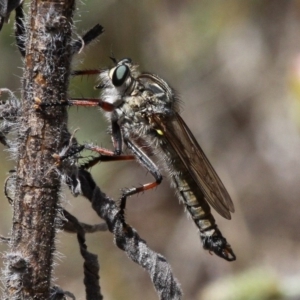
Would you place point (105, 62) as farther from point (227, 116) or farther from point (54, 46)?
point (54, 46)

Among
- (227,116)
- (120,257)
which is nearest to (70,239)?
(120,257)

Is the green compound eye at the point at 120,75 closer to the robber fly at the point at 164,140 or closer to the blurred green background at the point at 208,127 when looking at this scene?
the robber fly at the point at 164,140

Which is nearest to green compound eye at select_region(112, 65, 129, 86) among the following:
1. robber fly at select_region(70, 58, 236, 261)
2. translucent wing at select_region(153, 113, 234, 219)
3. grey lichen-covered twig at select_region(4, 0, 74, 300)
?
robber fly at select_region(70, 58, 236, 261)

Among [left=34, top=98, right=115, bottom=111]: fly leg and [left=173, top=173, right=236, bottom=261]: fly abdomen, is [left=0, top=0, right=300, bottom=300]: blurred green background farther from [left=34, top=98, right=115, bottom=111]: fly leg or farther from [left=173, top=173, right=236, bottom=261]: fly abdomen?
[left=34, top=98, right=115, bottom=111]: fly leg

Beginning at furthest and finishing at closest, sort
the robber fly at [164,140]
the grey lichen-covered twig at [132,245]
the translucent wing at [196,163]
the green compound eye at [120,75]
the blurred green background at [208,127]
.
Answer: the blurred green background at [208,127] → the translucent wing at [196,163] → the robber fly at [164,140] → the green compound eye at [120,75] → the grey lichen-covered twig at [132,245]

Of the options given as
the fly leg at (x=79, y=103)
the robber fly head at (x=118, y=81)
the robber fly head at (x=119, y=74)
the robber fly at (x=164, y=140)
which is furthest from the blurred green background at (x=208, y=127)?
the fly leg at (x=79, y=103)

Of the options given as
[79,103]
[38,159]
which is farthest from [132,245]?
[79,103]
